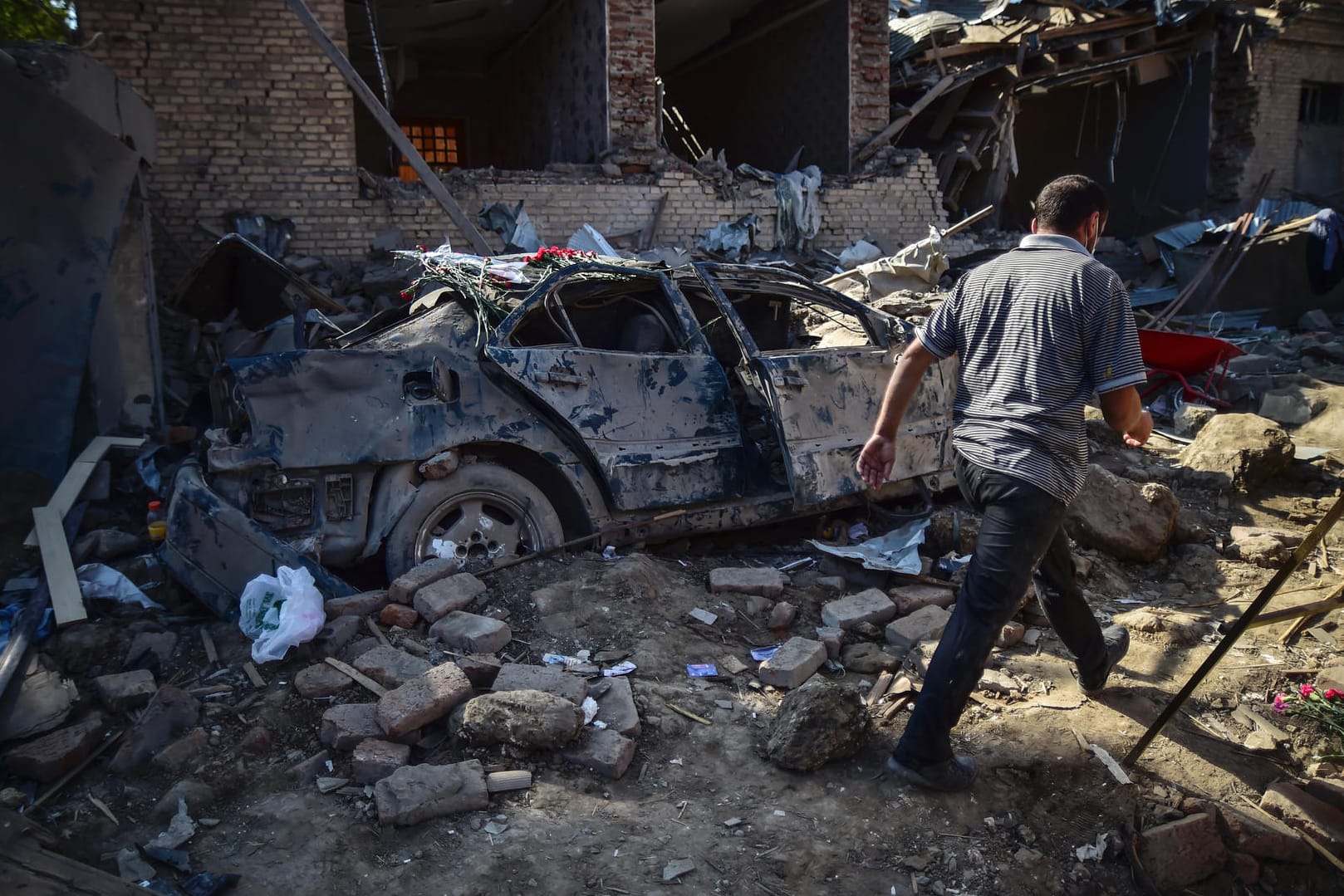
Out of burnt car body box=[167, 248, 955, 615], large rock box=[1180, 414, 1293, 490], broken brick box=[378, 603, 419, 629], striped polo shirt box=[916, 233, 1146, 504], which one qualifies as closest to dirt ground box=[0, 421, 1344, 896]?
broken brick box=[378, 603, 419, 629]

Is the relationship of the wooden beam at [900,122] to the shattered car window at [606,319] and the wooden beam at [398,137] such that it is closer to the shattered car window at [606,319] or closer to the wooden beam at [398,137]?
the wooden beam at [398,137]

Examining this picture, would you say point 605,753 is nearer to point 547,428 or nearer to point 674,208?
point 547,428

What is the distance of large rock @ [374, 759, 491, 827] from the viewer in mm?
2850

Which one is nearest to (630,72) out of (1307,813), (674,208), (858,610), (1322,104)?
(674,208)

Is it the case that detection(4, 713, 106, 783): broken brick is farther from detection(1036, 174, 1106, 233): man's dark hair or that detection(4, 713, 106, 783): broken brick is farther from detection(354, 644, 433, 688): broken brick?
detection(1036, 174, 1106, 233): man's dark hair

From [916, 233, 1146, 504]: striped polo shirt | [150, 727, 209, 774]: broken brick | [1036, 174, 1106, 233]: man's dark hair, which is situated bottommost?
[150, 727, 209, 774]: broken brick

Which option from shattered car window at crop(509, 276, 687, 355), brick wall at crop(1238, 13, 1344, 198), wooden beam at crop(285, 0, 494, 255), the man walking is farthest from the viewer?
brick wall at crop(1238, 13, 1344, 198)

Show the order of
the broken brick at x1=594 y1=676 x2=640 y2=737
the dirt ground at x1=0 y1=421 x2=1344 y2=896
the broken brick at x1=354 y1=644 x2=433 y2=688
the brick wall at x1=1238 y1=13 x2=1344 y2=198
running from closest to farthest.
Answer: the dirt ground at x1=0 y1=421 x2=1344 y2=896, the broken brick at x1=594 y1=676 x2=640 y2=737, the broken brick at x1=354 y1=644 x2=433 y2=688, the brick wall at x1=1238 y1=13 x2=1344 y2=198

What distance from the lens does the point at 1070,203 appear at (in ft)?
9.76

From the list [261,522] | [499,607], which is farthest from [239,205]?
[499,607]

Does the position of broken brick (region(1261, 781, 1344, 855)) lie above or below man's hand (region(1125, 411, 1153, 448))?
below

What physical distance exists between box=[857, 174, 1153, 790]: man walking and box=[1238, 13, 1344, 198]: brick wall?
522 inches

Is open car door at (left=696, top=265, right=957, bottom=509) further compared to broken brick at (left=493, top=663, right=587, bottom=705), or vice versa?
open car door at (left=696, top=265, right=957, bottom=509)

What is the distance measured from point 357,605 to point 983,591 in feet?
8.07
